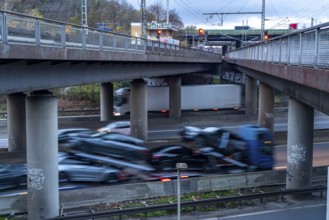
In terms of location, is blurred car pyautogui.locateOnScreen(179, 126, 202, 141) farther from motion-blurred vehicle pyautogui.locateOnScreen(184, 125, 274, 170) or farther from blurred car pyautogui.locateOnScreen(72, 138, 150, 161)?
blurred car pyautogui.locateOnScreen(72, 138, 150, 161)

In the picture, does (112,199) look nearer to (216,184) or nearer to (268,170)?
(216,184)

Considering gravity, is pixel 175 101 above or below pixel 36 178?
above

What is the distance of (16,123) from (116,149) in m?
11.3

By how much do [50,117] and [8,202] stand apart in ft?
11.3

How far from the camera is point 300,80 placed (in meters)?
12.4

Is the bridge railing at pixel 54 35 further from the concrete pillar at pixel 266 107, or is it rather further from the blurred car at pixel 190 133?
the concrete pillar at pixel 266 107

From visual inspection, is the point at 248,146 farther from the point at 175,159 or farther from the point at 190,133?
the point at 190,133

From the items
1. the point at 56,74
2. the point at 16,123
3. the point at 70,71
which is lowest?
the point at 16,123

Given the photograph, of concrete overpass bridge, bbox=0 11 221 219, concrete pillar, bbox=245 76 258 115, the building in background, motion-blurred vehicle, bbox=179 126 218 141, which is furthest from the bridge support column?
the building in background

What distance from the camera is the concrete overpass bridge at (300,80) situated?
430 inches

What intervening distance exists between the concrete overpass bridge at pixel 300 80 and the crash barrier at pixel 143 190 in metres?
1.45

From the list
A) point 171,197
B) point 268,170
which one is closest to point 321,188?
point 268,170

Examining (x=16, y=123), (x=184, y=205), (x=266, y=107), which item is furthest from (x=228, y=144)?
(x=266, y=107)

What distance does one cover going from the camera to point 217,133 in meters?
23.3
